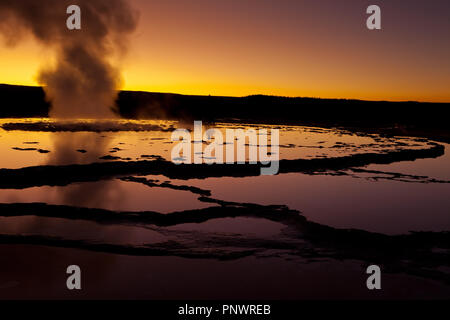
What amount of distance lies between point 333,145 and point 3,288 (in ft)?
35.0

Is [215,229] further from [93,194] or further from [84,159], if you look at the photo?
[84,159]

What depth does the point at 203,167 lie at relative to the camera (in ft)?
26.0

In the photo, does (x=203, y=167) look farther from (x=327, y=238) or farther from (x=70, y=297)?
(x=70, y=297)

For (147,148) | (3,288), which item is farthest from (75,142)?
(3,288)

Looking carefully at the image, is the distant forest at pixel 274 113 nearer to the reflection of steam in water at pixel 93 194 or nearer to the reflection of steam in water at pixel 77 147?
the reflection of steam in water at pixel 77 147

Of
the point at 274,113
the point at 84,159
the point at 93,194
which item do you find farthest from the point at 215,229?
the point at 274,113

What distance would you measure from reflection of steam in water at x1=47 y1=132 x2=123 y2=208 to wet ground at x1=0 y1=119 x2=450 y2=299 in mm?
37

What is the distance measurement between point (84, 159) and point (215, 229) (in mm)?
4540

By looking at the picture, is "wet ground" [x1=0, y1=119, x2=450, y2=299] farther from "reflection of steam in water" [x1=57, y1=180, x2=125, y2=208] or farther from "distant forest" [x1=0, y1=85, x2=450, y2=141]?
"distant forest" [x1=0, y1=85, x2=450, y2=141]

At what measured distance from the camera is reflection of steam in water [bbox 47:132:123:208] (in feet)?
17.7

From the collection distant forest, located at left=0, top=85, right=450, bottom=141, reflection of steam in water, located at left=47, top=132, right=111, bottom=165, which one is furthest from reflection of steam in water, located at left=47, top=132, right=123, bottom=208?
distant forest, located at left=0, top=85, right=450, bottom=141

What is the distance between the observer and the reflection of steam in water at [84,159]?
17.7 feet

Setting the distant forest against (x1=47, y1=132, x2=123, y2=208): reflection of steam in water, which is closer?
(x1=47, y1=132, x2=123, y2=208): reflection of steam in water

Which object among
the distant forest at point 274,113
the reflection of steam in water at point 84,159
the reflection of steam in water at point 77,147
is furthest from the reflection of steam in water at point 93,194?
the distant forest at point 274,113
